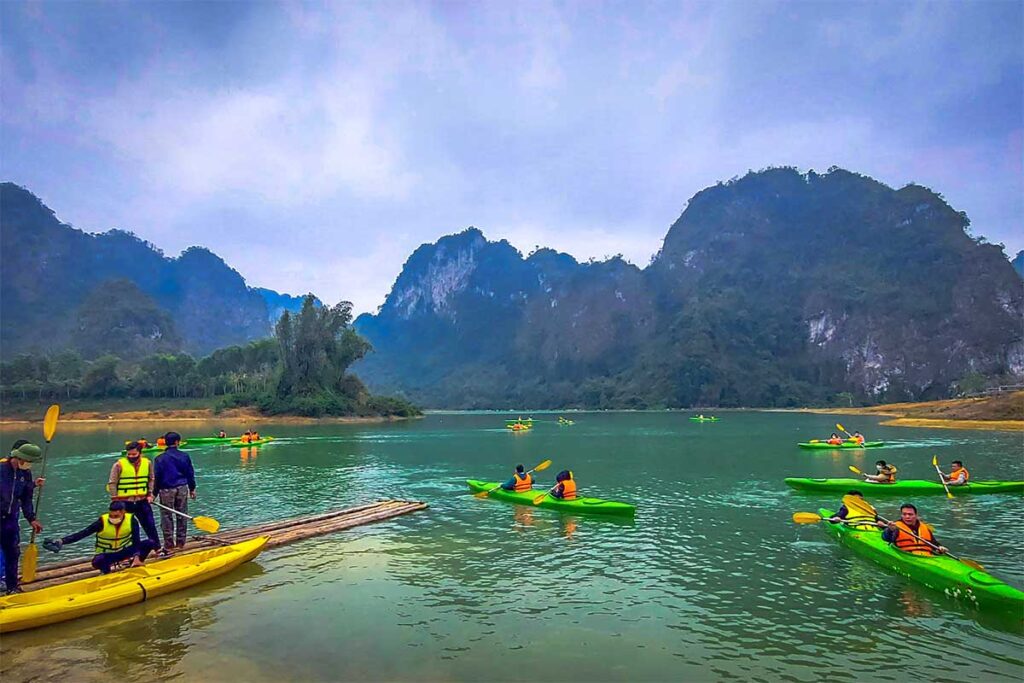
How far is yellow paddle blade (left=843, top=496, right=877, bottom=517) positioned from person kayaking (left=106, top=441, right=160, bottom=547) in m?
14.2

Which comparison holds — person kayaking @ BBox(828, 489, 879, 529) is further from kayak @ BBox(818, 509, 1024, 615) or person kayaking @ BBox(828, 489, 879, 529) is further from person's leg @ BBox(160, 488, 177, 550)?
person's leg @ BBox(160, 488, 177, 550)

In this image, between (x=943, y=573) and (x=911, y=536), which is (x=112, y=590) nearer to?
(x=943, y=573)

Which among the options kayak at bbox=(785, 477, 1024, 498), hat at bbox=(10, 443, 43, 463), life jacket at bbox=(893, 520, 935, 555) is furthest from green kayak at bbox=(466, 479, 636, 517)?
hat at bbox=(10, 443, 43, 463)

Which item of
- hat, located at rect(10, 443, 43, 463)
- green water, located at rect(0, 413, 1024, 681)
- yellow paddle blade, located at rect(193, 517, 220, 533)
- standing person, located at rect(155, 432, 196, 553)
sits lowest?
green water, located at rect(0, 413, 1024, 681)

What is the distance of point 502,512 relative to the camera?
18.0 m

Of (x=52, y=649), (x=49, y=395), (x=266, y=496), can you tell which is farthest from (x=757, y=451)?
(x=49, y=395)

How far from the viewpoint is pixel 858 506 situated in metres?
13.5

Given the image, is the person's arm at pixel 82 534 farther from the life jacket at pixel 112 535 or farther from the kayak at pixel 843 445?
the kayak at pixel 843 445

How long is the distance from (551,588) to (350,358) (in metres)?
92.9

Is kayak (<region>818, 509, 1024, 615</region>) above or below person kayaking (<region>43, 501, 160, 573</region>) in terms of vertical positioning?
below

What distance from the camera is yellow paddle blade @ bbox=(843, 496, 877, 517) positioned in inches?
526

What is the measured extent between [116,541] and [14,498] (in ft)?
6.09

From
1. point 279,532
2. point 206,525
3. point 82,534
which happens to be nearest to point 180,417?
point 279,532

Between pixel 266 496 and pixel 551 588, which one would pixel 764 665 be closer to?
pixel 551 588
